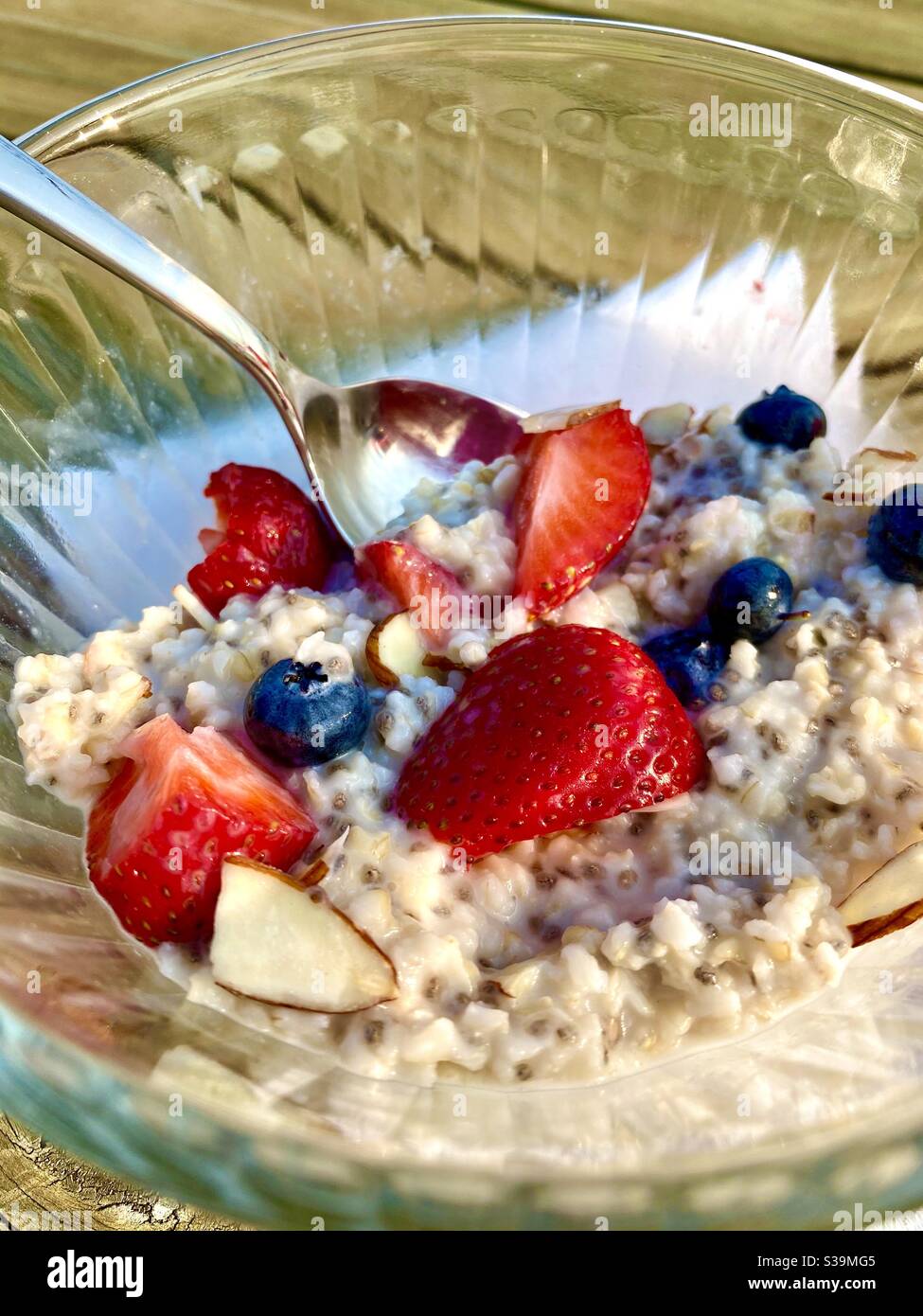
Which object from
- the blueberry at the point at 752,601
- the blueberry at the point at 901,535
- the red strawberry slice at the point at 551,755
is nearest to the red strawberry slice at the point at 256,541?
the red strawberry slice at the point at 551,755

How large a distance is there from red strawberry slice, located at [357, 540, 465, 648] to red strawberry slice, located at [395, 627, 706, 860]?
5.2 inches

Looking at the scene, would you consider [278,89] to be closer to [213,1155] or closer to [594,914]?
[594,914]

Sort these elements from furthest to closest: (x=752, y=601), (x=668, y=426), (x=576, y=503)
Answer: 1. (x=668, y=426)
2. (x=576, y=503)
3. (x=752, y=601)

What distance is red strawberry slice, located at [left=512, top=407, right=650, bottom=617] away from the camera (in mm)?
1270

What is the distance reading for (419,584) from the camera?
1.23 meters

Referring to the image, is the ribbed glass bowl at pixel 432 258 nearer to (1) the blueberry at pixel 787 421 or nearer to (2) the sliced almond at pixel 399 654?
(1) the blueberry at pixel 787 421

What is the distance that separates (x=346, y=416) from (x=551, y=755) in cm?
66

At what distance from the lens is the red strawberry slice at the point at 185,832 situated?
1012 mm

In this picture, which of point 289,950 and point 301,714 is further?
point 301,714

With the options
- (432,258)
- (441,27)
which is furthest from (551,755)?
(441,27)

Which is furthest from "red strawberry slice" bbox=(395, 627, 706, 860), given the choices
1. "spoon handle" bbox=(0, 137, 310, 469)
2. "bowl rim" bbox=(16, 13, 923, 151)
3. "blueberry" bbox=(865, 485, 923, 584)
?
"bowl rim" bbox=(16, 13, 923, 151)

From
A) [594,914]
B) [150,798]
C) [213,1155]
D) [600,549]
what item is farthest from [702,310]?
[213,1155]

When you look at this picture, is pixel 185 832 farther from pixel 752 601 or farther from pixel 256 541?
pixel 752 601

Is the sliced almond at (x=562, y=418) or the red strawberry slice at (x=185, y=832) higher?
the sliced almond at (x=562, y=418)
